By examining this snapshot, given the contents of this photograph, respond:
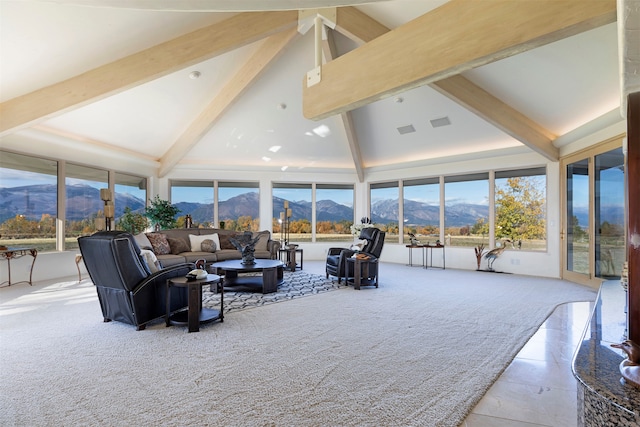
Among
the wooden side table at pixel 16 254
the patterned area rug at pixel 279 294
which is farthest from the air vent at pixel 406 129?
the wooden side table at pixel 16 254

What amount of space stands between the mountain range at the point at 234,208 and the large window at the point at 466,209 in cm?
2

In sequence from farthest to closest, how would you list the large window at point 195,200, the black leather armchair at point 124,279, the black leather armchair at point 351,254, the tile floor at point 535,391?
the large window at point 195,200, the black leather armchair at point 351,254, the black leather armchair at point 124,279, the tile floor at point 535,391

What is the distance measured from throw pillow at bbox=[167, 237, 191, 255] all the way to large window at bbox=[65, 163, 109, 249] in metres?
2.02

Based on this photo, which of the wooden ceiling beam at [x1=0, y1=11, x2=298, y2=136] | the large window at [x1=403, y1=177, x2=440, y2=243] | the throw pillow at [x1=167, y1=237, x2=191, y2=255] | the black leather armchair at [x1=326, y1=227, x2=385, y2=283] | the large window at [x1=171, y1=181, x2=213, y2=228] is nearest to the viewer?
the wooden ceiling beam at [x1=0, y1=11, x2=298, y2=136]

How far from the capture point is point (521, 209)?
7715mm

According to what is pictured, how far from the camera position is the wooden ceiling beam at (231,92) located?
571 cm

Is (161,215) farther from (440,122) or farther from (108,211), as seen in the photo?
(440,122)

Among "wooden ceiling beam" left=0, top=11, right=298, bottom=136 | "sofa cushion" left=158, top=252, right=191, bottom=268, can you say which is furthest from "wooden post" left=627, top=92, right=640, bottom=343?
"sofa cushion" left=158, top=252, right=191, bottom=268

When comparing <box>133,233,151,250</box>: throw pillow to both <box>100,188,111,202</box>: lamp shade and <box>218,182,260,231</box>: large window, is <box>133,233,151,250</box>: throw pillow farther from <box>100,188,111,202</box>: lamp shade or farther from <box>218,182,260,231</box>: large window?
<box>218,182,260,231</box>: large window

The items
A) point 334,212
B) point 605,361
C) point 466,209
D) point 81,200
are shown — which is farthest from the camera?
point 334,212

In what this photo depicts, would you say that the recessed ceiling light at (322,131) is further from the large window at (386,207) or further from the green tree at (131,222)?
the green tree at (131,222)

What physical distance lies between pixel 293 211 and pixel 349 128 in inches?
130

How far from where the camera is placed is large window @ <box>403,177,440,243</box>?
356 inches

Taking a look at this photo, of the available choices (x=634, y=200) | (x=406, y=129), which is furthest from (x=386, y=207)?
(x=634, y=200)
